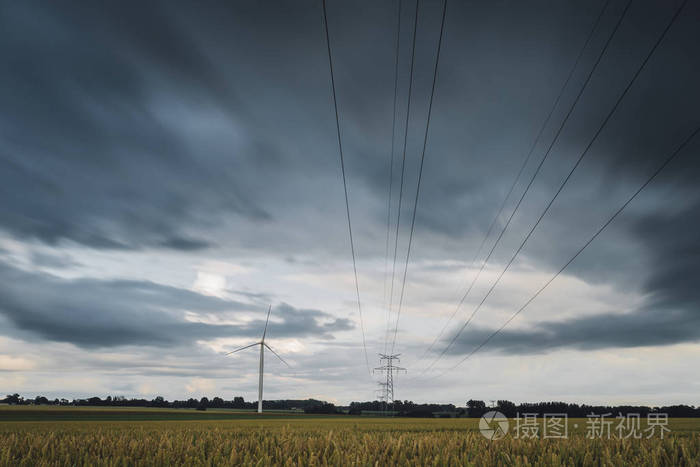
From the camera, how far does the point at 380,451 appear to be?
32.2 ft

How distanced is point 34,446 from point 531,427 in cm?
1576

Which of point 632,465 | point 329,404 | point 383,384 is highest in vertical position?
point 632,465

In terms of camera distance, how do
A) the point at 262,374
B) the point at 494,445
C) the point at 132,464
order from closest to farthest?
the point at 132,464
the point at 494,445
the point at 262,374

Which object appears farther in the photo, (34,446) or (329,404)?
(329,404)

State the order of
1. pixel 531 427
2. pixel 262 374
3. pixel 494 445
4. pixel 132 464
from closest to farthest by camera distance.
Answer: pixel 132 464, pixel 494 445, pixel 531 427, pixel 262 374

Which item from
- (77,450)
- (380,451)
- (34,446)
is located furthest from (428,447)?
(34,446)

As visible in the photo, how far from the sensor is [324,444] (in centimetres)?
1034

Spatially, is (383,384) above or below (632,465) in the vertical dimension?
below

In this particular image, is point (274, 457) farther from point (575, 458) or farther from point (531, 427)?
point (531, 427)

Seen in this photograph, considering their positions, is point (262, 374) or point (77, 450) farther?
→ point (262, 374)

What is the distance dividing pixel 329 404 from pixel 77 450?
193 m

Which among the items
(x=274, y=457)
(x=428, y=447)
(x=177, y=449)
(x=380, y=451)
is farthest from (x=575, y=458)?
(x=177, y=449)

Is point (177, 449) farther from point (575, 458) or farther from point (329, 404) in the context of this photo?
point (329, 404)

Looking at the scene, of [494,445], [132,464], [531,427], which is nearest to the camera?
[132,464]
